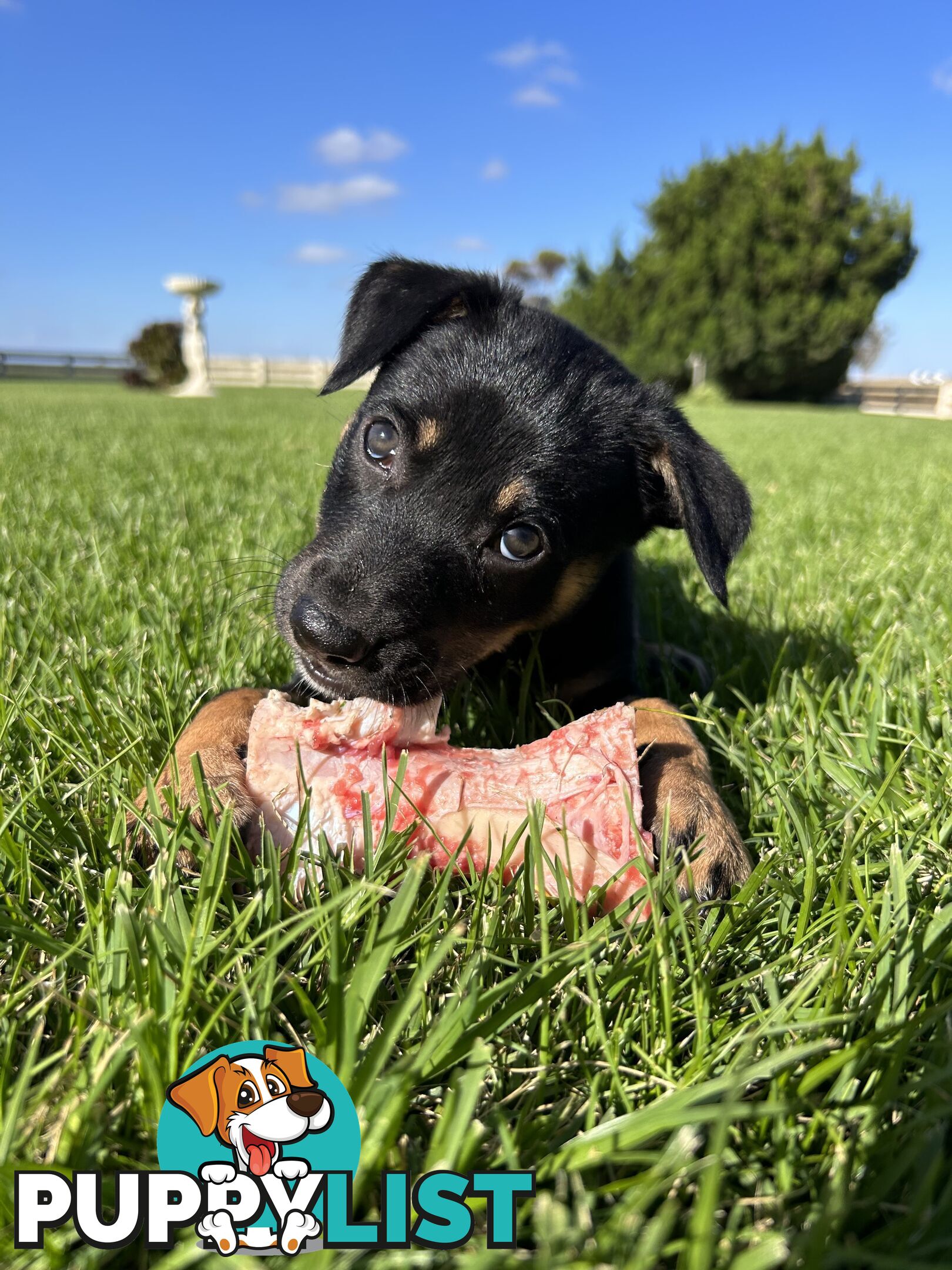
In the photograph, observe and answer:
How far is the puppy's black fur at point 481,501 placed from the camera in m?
2.03

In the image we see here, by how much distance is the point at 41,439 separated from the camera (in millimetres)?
8031

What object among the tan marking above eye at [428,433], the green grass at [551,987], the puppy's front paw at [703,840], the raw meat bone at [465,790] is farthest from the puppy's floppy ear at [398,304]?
the puppy's front paw at [703,840]

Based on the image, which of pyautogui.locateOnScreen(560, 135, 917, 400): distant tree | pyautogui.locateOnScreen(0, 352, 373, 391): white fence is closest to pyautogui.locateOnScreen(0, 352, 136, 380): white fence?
pyautogui.locateOnScreen(0, 352, 373, 391): white fence

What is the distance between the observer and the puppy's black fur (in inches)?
80.0

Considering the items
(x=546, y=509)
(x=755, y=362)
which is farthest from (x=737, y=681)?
(x=755, y=362)

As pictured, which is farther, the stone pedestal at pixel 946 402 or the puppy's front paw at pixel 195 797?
the stone pedestal at pixel 946 402

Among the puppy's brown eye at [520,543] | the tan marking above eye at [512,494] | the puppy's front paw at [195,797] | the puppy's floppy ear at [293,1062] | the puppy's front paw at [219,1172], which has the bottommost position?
the puppy's front paw at [219,1172]

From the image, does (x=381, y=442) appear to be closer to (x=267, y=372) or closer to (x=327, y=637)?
(x=327, y=637)

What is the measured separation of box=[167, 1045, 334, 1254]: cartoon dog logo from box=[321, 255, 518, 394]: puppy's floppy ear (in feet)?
6.19

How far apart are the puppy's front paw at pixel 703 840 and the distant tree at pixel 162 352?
3477 cm

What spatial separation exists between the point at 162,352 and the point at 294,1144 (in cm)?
3571

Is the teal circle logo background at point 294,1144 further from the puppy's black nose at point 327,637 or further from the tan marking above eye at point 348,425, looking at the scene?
the tan marking above eye at point 348,425

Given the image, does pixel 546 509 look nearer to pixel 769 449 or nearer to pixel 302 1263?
pixel 302 1263
